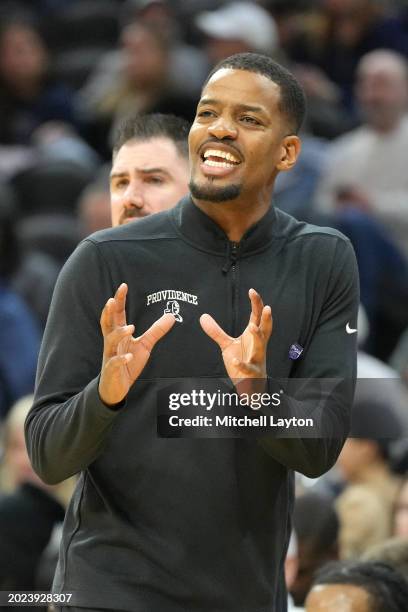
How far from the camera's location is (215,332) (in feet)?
8.20

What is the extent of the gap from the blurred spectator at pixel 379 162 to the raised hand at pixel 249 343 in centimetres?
482

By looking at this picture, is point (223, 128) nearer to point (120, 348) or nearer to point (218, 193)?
point (218, 193)

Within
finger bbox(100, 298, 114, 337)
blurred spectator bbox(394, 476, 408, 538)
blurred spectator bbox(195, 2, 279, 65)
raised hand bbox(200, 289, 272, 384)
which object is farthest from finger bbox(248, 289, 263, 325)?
blurred spectator bbox(195, 2, 279, 65)

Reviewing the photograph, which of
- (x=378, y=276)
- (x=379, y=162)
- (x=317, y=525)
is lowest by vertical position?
(x=317, y=525)

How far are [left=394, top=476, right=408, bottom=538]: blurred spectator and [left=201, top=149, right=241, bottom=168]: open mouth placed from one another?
88.7 inches

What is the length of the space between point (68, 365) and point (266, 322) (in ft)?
1.36

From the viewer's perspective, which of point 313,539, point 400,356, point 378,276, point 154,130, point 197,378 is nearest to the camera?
point 197,378

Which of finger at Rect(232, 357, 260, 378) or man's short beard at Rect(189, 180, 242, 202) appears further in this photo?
man's short beard at Rect(189, 180, 242, 202)

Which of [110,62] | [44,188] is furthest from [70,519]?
[110,62]

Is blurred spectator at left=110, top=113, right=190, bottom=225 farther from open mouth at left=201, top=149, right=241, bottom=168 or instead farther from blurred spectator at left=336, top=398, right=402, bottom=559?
blurred spectator at left=336, top=398, right=402, bottom=559

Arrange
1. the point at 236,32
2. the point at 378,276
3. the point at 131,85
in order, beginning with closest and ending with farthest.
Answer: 1. the point at 378,276
2. the point at 236,32
3. the point at 131,85

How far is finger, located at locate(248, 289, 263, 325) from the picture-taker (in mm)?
2492

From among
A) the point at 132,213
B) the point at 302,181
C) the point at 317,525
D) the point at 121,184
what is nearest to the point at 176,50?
the point at 302,181

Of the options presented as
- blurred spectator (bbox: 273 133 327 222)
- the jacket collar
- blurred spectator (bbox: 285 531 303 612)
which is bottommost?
blurred spectator (bbox: 285 531 303 612)
